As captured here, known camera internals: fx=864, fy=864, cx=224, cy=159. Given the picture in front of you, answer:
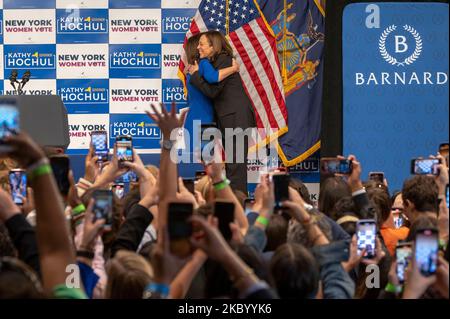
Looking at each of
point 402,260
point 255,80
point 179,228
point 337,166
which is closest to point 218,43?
point 255,80

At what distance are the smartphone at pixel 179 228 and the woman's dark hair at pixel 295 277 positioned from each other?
0.37m

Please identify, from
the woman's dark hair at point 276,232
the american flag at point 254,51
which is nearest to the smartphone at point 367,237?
the woman's dark hair at point 276,232

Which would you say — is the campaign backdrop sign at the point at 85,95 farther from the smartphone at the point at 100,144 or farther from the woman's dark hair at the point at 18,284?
the woman's dark hair at the point at 18,284

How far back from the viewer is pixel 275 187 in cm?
310

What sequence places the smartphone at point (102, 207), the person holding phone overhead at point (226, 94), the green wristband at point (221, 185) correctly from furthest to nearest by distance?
the person holding phone overhead at point (226, 94) → the green wristband at point (221, 185) → the smartphone at point (102, 207)

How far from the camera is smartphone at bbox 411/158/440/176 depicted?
3912mm

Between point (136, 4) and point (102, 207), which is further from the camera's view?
point (136, 4)

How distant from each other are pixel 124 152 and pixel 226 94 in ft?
12.4

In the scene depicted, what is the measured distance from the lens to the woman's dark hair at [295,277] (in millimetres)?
2422

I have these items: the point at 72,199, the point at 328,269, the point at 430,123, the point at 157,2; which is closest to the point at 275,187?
the point at 328,269

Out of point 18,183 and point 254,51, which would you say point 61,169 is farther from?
point 254,51

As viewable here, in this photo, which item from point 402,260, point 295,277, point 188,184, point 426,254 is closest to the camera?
point 426,254

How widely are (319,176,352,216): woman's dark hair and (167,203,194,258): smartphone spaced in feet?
7.50

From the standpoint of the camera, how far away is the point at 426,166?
13.0ft
